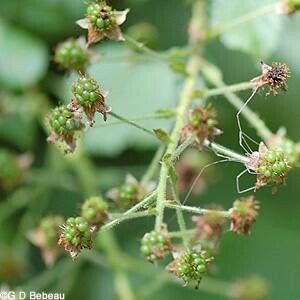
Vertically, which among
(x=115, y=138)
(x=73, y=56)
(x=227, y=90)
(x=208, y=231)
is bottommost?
(x=208, y=231)

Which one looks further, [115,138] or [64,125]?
[115,138]

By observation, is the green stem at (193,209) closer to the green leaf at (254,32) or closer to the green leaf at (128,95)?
the green leaf at (254,32)

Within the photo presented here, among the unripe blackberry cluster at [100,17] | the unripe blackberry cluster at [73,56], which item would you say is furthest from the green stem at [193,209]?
the unripe blackberry cluster at [73,56]

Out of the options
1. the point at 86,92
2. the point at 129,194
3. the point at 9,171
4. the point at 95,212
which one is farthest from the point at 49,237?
the point at 86,92

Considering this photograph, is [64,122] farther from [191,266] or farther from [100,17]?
[191,266]

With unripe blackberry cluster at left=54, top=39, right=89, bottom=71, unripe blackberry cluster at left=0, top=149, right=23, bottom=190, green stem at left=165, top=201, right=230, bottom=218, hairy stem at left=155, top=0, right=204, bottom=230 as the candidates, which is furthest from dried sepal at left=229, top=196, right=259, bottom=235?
unripe blackberry cluster at left=0, top=149, right=23, bottom=190
